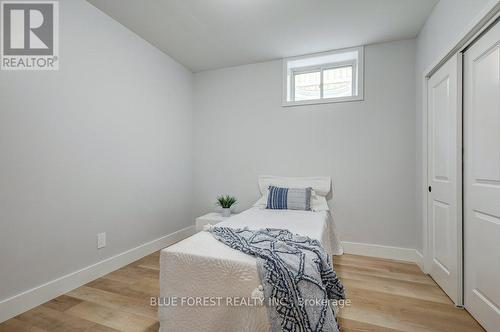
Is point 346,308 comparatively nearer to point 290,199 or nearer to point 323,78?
point 290,199

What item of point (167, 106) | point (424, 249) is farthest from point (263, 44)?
point (424, 249)

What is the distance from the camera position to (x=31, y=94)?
5.91ft

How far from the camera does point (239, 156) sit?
3.52 m

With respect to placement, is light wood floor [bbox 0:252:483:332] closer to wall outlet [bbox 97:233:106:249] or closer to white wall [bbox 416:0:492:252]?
wall outlet [bbox 97:233:106:249]

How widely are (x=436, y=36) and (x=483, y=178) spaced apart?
140cm

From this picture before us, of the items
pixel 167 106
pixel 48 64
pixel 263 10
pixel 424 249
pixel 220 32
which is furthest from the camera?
pixel 167 106

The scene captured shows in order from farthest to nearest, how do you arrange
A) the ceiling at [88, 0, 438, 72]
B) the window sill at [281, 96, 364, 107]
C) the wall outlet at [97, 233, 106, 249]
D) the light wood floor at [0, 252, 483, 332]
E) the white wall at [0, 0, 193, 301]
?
the window sill at [281, 96, 364, 107], the wall outlet at [97, 233, 106, 249], the ceiling at [88, 0, 438, 72], the white wall at [0, 0, 193, 301], the light wood floor at [0, 252, 483, 332]

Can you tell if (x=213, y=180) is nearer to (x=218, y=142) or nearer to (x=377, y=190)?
(x=218, y=142)

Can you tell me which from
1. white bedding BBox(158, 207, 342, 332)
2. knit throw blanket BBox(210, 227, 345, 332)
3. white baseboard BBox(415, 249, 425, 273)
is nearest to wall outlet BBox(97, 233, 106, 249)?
white bedding BBox(158, 207, 342, 332)

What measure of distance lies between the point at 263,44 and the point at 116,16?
1.59 meters

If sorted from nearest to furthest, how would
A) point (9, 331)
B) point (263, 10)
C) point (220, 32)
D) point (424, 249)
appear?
point (9, 331) < point (263, 10) < point (424, 249) < point (220, 32)

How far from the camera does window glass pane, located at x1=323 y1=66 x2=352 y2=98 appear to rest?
Result: 3148mm

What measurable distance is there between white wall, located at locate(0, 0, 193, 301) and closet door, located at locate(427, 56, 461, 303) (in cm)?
302

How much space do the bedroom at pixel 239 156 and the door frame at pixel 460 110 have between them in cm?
2
